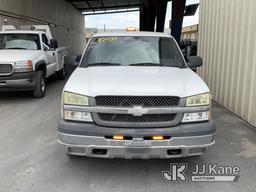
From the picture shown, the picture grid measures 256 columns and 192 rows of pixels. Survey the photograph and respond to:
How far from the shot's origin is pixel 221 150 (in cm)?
494

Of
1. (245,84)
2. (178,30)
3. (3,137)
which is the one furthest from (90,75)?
(178,30)

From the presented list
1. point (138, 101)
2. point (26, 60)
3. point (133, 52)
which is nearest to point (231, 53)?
point (133, 52)

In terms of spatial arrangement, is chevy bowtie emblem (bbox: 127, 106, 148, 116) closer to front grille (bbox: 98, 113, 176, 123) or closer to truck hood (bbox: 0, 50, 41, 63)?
front grille (bbox: 98, 113, 176, 123)

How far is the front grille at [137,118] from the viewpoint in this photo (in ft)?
11.9

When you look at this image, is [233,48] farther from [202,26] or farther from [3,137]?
[3,137]

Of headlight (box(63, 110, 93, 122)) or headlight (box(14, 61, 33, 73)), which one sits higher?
headlight (box(14, 61, 33, 73))

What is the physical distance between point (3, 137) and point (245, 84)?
4.88m

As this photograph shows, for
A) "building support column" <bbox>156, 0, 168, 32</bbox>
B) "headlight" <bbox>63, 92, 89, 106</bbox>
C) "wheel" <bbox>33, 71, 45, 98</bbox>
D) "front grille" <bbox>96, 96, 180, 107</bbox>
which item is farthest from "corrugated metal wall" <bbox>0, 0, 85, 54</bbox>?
"front grille" <bbox>96, 96, 180, 107</bbox>

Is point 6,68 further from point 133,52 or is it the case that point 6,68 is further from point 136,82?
point 136,82

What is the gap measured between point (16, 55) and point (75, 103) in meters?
5.40

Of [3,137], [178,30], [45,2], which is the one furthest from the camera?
[45,2]

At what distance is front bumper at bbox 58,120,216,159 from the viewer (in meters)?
3.55

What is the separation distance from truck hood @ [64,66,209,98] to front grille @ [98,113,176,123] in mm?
255

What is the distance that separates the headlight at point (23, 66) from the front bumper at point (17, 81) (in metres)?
0.11
